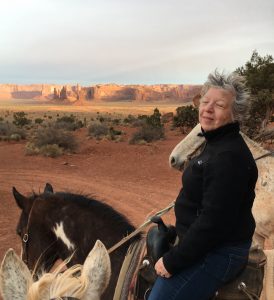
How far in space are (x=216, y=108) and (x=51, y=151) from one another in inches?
632

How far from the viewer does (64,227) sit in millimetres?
3318

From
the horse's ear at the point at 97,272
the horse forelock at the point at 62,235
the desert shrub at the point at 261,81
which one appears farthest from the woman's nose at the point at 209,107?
the desert shrub at the point at 261,81

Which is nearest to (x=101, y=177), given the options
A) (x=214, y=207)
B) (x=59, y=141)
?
(x=59, y=141)

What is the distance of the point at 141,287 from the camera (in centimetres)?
256

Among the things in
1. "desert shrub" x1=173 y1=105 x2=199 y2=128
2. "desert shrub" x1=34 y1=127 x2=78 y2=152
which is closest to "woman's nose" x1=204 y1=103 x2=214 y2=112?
"desert shrub" x1=34 y1=127 x2=78 y2=152

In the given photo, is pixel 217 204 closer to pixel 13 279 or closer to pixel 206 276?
pixel 206 276

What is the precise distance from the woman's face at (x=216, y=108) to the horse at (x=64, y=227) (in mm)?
1292

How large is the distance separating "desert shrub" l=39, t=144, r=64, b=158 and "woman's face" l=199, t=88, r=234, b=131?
15861 millimetres

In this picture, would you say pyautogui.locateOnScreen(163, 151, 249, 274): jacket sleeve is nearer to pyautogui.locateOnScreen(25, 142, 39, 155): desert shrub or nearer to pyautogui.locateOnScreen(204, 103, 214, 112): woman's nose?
pyautogui.locateOnScreen(204, 103, 214, 112): woman's nose

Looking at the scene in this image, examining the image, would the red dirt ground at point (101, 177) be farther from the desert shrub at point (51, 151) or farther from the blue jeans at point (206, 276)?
the blue jeans at point (206, 276)

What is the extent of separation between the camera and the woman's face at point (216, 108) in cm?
224

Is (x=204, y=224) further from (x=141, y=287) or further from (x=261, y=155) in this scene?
(x=261, y=155)

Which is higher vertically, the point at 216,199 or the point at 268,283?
the point at 216,199

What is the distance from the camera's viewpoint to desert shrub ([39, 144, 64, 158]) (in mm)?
17656
